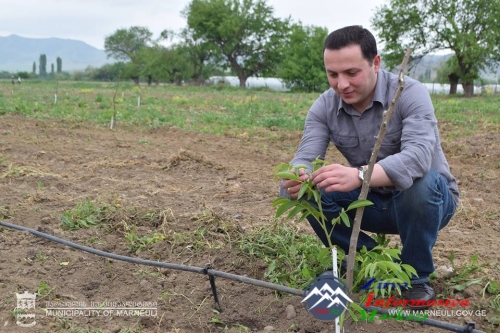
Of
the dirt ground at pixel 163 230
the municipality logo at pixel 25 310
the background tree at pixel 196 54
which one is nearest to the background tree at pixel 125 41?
the background tree at pixel 196 54

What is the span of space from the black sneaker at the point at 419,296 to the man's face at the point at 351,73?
0.91 metres

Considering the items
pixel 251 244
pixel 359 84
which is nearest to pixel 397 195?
pixel 359 84

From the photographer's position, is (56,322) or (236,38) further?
(236,38)

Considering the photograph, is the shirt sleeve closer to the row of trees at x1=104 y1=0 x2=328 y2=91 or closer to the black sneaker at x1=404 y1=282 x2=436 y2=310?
the black sneaker at x1=404 y1=282 x2=436 y2=310

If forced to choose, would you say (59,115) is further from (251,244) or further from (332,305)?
(332,305)

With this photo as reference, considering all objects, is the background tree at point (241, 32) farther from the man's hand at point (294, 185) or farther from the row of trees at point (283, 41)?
the man's hand at point (294, 185)

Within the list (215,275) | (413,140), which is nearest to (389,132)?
(413,140)

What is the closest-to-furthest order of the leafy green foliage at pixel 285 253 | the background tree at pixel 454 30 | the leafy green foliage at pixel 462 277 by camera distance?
the leafy green foliage at pixel 462 277, the leafy green foliage at pixel 285 253, the background tree at pixel 454 30

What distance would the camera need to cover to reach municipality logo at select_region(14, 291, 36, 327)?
7.51 ft

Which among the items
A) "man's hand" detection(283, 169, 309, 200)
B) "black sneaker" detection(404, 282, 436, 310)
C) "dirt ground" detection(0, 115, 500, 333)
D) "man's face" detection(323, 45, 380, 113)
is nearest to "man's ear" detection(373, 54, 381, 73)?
"man's face" detection(323, 45, 380, 113)

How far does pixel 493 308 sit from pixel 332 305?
Result: 3.03 feet

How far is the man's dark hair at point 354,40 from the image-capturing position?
2.25 m

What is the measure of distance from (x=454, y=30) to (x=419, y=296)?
29546 millimetres

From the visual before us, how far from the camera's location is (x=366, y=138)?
249cm
